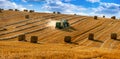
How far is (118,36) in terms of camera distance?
133ft

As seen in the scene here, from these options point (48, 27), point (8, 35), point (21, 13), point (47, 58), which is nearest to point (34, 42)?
point (8, 35)

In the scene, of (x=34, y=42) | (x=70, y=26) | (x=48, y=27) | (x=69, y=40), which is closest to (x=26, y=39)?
(x=34, y=42)

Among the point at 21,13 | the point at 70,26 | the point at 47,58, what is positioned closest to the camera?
the point at 47,58

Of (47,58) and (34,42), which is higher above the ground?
(47,58)

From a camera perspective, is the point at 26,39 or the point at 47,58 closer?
the point at 47,58

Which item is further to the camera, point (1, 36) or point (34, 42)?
point (1, 36)

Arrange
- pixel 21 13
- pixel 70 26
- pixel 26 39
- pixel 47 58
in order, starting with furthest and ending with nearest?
pixel 21 13, pixel 70 26, pixel 26 39, pixel 47 58

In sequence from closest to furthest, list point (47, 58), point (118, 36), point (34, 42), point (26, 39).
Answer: point (47, 58) → point (34, 42) → point (26, 39) → point (118, 36)

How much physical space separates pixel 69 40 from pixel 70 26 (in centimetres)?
1166

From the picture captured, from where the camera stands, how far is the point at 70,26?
47.4 metres

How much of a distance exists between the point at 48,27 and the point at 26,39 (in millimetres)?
9483

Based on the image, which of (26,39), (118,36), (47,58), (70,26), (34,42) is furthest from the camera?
(70,26)

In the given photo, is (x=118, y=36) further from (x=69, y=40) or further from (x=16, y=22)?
(x=16, y=22)

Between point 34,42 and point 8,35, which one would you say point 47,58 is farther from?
point 8,35
